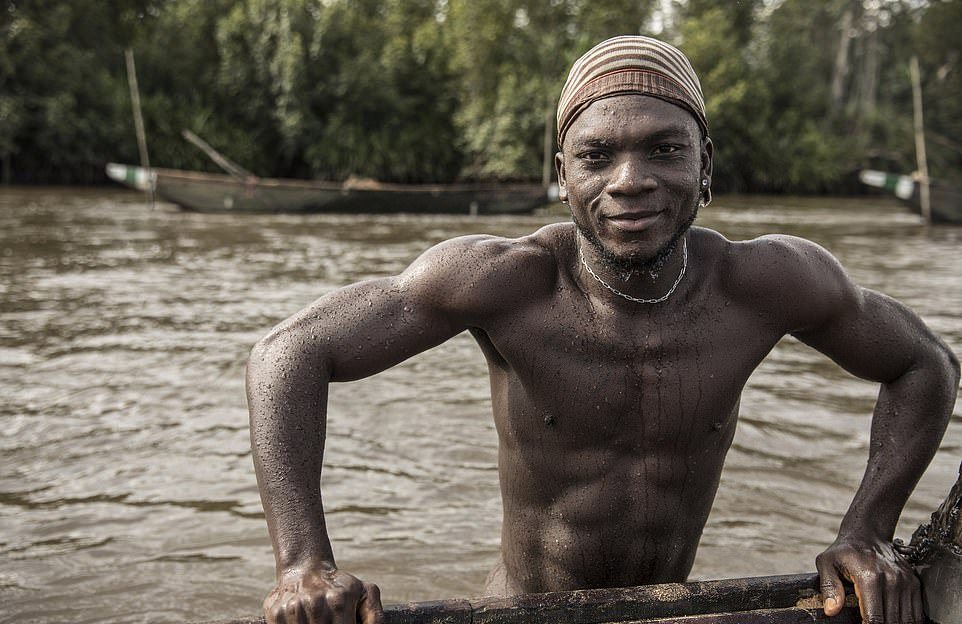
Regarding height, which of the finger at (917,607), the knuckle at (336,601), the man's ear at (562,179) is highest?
the man's ear at (562,179)

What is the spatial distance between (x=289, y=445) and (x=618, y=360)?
2.16 ft

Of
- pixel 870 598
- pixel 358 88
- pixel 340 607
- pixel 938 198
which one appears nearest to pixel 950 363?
pixel 870 598

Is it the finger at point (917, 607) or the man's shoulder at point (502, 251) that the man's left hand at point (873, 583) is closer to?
the finger at point (917, 607)

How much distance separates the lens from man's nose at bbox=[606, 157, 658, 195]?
171 cm

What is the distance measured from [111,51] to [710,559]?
103ft

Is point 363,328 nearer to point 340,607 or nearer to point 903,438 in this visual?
point 340,607

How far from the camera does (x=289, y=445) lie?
173 cm

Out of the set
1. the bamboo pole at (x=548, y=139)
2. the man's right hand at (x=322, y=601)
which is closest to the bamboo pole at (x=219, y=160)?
the bamboo pole at (x=548, y=139)

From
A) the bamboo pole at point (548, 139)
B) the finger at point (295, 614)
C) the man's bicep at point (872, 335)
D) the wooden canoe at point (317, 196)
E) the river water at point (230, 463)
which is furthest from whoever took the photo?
the bamboo pole at point (548, 139)

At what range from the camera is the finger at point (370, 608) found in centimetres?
157

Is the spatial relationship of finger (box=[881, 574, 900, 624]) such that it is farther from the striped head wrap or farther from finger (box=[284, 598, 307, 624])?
finger (box=[284, 598, 307, 624])

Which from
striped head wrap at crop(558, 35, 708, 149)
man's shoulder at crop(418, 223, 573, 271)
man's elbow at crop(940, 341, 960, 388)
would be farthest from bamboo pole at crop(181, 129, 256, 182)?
man's elbow at crop(940, 341, 960, 388)

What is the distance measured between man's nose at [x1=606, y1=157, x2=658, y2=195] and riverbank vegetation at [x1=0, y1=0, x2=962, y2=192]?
25.2 metres

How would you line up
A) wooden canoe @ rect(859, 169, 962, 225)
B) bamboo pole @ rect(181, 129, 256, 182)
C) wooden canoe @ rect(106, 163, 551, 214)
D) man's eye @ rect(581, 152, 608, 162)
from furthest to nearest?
wooden canoe @ rect(859, 169, 962, 225) < bamboo pole @ rect(181, 129, 256, 182) < wooden canoe @ rect(106, 163, 551, 214) < man's eye @ rect(581, 152, 608, 162)
